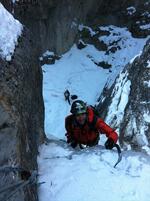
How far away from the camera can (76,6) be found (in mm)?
25875

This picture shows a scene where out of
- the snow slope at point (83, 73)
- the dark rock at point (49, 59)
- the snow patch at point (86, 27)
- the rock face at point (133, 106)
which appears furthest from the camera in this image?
the snow patch at point (86, 27)

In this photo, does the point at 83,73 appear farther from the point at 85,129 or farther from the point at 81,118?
the point at 81,118

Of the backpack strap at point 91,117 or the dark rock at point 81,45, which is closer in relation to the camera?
the backpack strap at point 91,117

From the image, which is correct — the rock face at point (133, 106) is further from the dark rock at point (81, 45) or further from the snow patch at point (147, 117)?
the dark rock at point (81, 45)

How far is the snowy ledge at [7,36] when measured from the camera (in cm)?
569

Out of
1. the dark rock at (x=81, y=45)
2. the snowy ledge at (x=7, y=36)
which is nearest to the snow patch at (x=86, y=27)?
the dark rock at (x=81, y=45)

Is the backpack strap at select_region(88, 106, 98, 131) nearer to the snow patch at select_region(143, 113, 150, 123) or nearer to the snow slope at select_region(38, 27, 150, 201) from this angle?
the snow slope at select_region(38, 27, 150, 201)

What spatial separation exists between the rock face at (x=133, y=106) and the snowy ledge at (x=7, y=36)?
4.66 metres

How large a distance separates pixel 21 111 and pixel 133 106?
6991mm

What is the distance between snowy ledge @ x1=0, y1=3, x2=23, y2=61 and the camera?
569 centimetres

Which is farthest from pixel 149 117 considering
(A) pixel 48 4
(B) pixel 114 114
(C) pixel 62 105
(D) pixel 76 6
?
(D) pixel 76 6

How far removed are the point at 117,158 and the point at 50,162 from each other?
102 cm

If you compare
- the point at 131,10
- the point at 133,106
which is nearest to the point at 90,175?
the point at 133,106

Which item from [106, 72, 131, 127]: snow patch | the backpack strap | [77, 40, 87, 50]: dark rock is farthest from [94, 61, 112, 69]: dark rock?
the backpack strap
